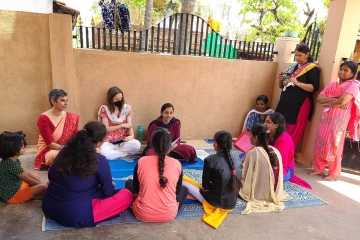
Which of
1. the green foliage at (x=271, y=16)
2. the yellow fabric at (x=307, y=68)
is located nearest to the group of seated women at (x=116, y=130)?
the yellow fabric at (x=307, y=68)

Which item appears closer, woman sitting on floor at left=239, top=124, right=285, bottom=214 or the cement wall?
woman sitting on floor at left=239, top=124, right=285, bottom=214

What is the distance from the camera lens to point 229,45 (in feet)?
17.4

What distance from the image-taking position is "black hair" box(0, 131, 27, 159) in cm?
262

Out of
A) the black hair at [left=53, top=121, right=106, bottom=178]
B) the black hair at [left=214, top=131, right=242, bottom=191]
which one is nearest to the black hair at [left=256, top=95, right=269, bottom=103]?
the black hair at [left=214, top=131, right=242, bottom=191]

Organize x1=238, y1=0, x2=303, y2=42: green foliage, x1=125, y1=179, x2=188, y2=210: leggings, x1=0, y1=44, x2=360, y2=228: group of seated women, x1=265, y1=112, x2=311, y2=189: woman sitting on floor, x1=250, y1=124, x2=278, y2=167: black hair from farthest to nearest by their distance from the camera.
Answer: x1=238, y1=0, x2=303, y2=42: green foliage
x1=265, y1=112, x2=311, y2=189: woman sitting on floor
x1=250, y1=124, x2=278, y2=167: black hair
x1=125, y1=179, x2=188, y2=210: leggings
x1=0, y1=44, x2=360, y2=228: group of seated women

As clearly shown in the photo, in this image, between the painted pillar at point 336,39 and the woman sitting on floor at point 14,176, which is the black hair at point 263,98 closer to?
the painted pillar at point 336,39

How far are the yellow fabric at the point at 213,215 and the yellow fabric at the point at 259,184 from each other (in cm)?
29

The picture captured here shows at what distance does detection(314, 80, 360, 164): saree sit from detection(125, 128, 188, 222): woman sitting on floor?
266 cm

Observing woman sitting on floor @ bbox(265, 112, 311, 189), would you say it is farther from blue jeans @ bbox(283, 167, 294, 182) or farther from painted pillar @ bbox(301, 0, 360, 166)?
painted pillar @ bbox(301, 0, 360, 166)

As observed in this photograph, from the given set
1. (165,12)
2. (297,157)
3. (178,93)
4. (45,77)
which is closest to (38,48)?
(45,77)

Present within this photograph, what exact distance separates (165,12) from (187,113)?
1187 cm

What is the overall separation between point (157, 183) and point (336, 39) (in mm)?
3664

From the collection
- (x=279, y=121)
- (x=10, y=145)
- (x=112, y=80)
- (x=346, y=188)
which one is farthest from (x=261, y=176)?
(x=112, y=80)

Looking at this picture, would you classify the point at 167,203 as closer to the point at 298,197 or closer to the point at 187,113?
the point at 298,197
